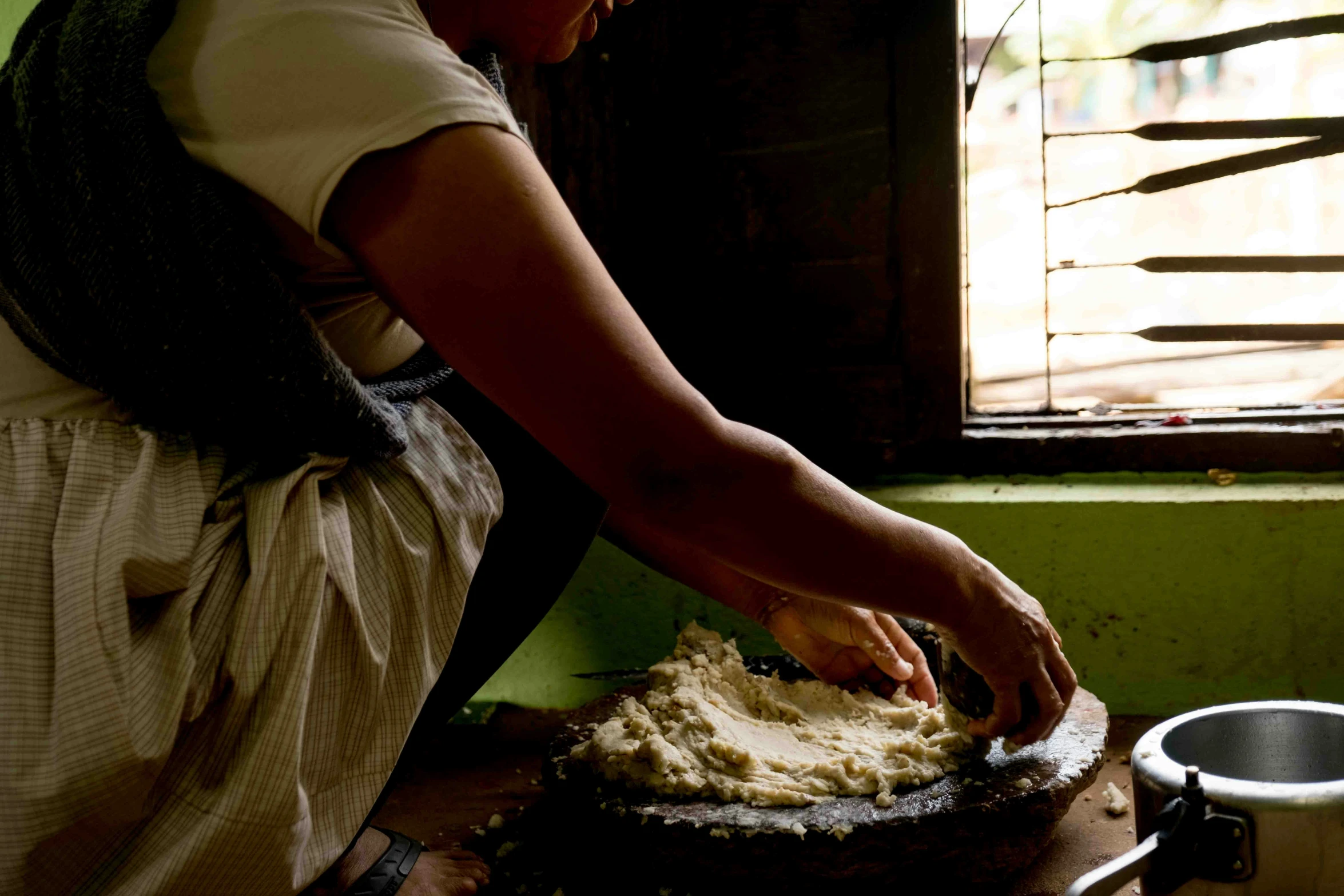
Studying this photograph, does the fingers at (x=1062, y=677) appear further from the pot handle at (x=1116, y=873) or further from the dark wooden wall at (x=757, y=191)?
the dark wooden wall at (x=757, y=191)

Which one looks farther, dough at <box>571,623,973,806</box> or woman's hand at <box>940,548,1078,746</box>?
dough at <box>571,623,973,806</box>

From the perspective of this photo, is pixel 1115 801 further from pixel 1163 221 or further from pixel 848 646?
pixel 1163 221

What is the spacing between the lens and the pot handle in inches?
35.4

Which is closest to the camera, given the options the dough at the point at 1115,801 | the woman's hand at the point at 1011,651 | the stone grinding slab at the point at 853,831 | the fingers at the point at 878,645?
the woman's hand at the point at 1011,651

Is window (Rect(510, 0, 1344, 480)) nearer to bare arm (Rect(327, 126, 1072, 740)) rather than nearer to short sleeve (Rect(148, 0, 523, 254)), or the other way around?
bare arm (Rect(327, 126, 1072, 740))

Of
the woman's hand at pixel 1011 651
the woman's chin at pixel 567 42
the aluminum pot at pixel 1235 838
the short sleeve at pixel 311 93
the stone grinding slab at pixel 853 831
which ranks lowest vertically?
the stone grinding slab at pixel 853 831

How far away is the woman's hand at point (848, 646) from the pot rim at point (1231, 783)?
0.47 m

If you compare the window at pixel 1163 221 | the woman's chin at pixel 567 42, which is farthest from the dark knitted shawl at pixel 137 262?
the window at pixel 1163 221

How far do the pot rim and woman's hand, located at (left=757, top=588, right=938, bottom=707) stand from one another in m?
0.47

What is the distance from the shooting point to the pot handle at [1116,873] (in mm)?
898

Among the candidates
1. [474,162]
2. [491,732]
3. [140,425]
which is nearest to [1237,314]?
[491,732]

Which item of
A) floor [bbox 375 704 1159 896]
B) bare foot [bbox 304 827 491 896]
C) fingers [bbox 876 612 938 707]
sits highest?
fingers [bbox 876 612 938 707]

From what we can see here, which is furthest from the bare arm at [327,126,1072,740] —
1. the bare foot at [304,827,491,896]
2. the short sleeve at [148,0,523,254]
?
the bare foot at [304,827,491,896]

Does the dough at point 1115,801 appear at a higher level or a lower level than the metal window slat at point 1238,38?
lower
